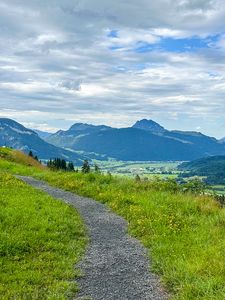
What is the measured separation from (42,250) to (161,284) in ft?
16.2

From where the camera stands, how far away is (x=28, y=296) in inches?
450

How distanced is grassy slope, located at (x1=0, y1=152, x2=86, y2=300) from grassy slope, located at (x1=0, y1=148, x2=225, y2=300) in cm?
285

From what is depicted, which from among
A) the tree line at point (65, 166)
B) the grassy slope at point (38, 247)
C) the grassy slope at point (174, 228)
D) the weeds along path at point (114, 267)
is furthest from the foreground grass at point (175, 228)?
the tree line at point (65, 166)

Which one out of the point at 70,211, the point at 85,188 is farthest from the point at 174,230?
the point at 85,188

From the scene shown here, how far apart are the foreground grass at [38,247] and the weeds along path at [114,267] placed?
0.48 m

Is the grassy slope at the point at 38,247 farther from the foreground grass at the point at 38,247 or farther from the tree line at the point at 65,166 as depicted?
the tree line at the point at 65,166

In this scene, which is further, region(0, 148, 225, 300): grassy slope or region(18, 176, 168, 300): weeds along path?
region(0, 148, 225, 300): grassy slope

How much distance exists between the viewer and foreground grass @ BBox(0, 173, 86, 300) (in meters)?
12.1

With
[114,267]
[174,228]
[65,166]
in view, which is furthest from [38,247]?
[65,166]

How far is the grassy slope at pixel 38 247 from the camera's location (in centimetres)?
1210

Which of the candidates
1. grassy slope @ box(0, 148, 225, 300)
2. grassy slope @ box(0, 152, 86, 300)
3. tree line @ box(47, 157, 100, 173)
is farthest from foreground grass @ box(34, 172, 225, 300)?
tree line @ box(47, 157, 100, 173)

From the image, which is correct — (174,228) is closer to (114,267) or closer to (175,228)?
(175,228)

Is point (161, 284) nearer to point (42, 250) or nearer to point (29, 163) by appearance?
point (42, 250)

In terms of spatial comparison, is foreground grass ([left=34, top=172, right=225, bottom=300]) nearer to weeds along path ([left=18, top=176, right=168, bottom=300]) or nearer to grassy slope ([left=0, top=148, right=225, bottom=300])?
grassy slope ([left=0, top=148, right=225, bottom=300])
